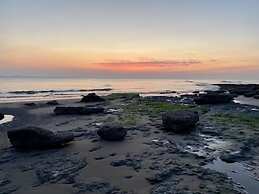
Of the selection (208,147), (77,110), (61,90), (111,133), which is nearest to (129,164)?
(111,133)

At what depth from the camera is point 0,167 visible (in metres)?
13.4

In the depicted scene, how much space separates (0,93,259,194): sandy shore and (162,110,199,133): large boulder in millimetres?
481

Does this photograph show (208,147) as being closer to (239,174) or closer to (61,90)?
(239,174)

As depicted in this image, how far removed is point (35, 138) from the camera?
15445 millimetres

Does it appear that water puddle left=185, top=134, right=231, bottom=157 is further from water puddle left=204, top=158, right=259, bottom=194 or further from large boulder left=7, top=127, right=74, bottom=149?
large boulder left=7, top=127, right=74, bottom=149

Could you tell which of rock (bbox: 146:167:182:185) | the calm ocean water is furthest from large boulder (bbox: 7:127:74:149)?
the calm ocean water

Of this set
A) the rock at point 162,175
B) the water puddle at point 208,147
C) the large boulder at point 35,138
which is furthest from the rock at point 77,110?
the rock at point 162,175

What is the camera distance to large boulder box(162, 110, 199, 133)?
19.2 m

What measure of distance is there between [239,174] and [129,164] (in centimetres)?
401

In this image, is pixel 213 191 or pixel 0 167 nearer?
pixel 213 191

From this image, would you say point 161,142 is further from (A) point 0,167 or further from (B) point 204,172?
(A) point 0,167

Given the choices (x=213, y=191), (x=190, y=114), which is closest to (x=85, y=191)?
(x=213, y=191)

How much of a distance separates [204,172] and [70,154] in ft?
18.8

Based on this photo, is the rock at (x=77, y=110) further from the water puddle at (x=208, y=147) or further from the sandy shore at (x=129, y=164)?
the water puddle at (x=208, y=147)
